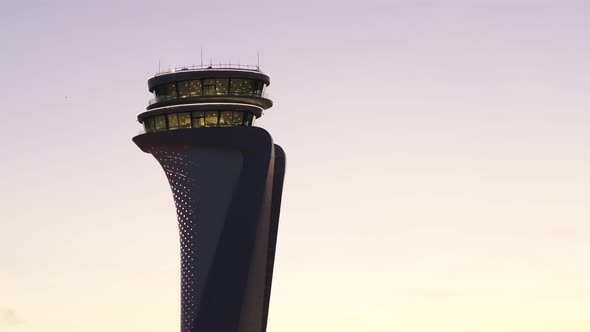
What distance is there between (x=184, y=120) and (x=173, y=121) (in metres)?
1.02

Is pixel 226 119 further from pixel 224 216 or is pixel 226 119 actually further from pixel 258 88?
pixel 224 216

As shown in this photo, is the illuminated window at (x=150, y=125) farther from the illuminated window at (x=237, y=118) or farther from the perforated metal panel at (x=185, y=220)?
the illuminated window at (x=237, y=118)

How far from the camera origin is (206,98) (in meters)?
99.9

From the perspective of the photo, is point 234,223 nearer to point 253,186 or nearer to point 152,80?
point 253,186

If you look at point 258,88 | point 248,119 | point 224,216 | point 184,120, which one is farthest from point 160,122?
point 224,216

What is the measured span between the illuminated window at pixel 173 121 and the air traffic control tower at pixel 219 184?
0.10m

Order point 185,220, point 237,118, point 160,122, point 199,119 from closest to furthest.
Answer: point 199,119 → point 237,118 → point 160,122 → point 185,220

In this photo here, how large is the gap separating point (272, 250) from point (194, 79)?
15299 mm

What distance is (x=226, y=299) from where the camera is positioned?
96625 mm

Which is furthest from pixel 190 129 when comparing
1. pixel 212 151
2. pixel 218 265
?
pixel 218 265

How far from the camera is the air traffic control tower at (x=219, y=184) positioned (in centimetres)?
9712

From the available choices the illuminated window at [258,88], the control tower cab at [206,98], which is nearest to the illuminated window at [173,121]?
the control tower cab at [206,98]

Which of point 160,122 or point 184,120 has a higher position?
point 160,122

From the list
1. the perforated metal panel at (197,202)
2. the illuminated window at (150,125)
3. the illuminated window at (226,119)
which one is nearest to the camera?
the perforated metal panel at (197,202)
